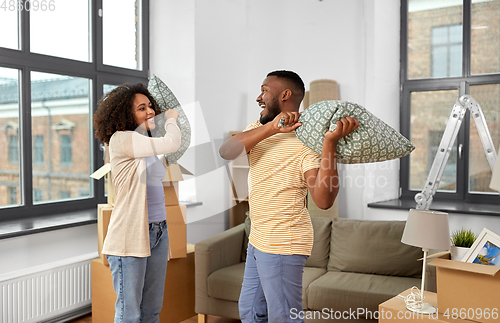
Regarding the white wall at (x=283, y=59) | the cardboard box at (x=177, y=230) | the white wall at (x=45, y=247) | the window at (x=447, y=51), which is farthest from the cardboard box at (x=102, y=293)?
the window at (x=447, y=51)

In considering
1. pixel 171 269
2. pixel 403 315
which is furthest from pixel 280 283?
pixel 171 269

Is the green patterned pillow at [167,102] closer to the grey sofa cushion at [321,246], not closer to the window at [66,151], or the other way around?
the grey sofa cushion at [321,246]

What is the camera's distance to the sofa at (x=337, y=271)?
8.21ft

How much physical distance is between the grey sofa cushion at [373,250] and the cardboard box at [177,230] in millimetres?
1017

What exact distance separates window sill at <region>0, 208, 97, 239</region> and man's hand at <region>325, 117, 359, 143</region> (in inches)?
79.7

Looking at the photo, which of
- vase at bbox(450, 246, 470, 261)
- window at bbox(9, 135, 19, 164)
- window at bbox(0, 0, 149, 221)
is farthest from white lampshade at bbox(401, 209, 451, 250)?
window at bbox(9, 135, 19, 164)

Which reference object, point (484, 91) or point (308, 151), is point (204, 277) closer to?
point (308, 151)

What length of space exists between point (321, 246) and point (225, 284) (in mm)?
742

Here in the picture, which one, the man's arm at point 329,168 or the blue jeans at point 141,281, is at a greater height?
the man's arm at point 329,168

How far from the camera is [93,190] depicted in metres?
3.42

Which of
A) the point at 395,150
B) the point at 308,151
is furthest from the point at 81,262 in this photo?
the point at 395,150

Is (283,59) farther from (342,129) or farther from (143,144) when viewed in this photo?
(342,129)

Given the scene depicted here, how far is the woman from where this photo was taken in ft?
5.84

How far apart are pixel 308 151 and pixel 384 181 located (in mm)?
2431
